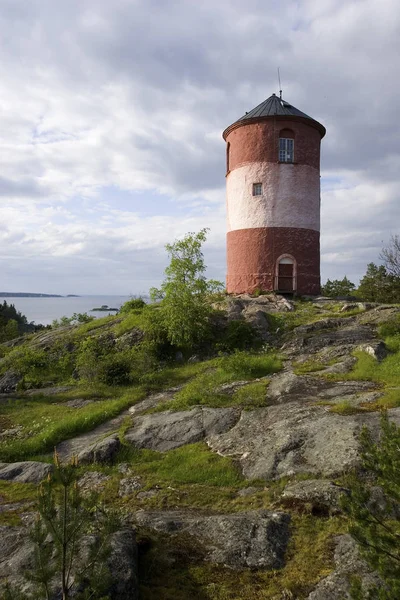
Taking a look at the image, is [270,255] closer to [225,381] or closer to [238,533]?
[225,381]

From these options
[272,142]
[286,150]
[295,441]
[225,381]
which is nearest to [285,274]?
[286,150]

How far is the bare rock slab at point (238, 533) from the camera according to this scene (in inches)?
254

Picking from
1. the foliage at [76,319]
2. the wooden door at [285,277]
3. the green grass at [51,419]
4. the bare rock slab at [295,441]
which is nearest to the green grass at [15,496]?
the green grass at [51,419]

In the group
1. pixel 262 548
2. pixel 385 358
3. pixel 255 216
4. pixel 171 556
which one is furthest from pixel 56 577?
pixel 255 216

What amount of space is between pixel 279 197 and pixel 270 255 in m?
3.45

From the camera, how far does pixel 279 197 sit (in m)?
27.4

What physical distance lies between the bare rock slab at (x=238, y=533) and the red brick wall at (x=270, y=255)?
21.0 metres

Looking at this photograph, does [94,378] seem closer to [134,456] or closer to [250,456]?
[134,456]

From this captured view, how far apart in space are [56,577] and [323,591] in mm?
3165

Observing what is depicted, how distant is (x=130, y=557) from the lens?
5988 millimetres

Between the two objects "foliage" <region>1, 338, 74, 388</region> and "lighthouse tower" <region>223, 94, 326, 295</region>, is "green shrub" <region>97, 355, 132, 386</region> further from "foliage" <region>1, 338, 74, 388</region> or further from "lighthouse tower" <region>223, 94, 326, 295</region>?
"lighthouse tower" <region>223, 94, 326, 295</region>

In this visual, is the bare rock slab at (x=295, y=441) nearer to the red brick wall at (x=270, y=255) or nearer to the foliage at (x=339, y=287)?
the red brick wall at (x=270, y=255)

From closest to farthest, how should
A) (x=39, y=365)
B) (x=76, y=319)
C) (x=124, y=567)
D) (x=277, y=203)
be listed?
(x=124, y=567) < (x=39, y=365) < (x=277, y=203) < (x=76, y=319)

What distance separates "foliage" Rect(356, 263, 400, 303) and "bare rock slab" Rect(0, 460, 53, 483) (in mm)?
25937
